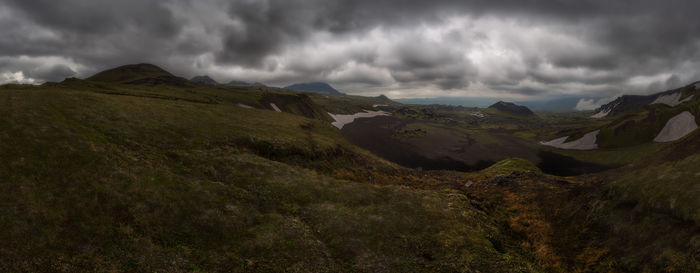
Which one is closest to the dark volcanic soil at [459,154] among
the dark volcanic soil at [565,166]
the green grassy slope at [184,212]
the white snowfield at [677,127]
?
the dark volcanic soil at [565,166]

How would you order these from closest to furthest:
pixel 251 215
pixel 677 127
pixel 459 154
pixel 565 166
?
pixel 251 215 < pixel 565 166 < pixel 677 127 < pixel 459 154

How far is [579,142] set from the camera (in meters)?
173

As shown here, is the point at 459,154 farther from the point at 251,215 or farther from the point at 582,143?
the point at 251,215

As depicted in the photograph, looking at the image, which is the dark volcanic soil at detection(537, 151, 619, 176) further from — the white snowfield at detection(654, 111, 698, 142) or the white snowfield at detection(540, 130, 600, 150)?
the white snowfield at detection(654, 111, 698, 142)

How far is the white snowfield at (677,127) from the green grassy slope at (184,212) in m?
185

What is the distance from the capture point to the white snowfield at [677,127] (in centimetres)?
13750

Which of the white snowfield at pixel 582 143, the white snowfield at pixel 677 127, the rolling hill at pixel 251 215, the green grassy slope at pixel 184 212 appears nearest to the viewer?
the green grassy slope at pixel 184 212

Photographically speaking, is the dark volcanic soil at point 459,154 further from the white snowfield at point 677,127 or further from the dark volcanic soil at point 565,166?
the white snowfield at point 677,127

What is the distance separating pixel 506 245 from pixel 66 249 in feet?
113

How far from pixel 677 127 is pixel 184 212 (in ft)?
744

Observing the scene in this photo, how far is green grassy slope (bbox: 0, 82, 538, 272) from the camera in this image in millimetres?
17141

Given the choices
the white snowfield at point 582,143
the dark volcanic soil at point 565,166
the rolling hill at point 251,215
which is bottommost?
the dark volcanic soil at point 565,166

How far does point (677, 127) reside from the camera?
14212cm

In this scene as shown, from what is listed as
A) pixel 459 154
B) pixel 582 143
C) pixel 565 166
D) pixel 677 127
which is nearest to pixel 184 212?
pixel 459 154
